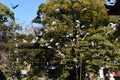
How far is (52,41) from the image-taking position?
3666 cm

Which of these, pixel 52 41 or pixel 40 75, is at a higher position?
pixel 52 41

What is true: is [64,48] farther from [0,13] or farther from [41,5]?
[0,13]

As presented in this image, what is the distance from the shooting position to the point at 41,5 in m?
38.6

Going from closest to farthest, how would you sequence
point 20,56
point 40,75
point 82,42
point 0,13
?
point 82,42
point 40,75
point 20,56
point 0,13

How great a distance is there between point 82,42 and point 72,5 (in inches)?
145

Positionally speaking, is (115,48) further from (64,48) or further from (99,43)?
(64,48)

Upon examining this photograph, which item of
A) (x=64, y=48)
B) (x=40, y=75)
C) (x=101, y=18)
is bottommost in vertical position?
(x=40, y=75)

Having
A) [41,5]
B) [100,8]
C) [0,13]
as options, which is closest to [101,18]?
[100,8]

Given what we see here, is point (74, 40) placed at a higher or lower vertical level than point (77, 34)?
lower

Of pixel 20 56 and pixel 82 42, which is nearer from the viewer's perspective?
pixel 82 42

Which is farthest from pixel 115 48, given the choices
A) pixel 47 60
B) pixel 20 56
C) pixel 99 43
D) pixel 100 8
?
pixel 20 56

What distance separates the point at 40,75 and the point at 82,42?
5.89 m

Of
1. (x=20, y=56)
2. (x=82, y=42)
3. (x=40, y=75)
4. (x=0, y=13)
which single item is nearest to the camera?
(x=82, y=42)

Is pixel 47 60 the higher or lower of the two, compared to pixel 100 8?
lower
